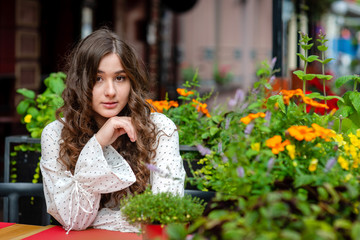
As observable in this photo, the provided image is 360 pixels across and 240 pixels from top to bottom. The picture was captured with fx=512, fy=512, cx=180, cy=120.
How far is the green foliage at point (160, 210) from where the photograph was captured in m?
1.19

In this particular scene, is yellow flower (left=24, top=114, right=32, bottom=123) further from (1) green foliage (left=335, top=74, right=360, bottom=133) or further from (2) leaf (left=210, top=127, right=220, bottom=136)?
(1) green foliage (left=335, top=74, right=360, bottom=133)

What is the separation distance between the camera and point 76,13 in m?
6.51

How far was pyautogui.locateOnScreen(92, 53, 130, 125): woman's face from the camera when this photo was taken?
175cm

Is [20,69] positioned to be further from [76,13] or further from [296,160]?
[296,160]

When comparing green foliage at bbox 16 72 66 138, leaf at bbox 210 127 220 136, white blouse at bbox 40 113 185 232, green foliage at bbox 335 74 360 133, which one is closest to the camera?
white blouse at bbox 40 113 185 232

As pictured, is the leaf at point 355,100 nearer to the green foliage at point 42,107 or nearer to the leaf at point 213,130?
the leaf at point 213,130

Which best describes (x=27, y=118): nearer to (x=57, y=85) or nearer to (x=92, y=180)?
(x=57, y=85)

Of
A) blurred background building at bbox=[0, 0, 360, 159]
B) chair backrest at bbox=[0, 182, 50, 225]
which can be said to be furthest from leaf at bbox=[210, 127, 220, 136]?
chair backrest at bbox=[0, 182, 50, 225]

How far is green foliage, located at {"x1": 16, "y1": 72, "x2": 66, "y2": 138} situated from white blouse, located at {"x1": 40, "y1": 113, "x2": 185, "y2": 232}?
75cm

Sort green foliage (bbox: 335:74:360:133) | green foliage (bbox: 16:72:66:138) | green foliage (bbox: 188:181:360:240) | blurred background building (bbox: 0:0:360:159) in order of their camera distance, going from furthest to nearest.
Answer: blurred background building (bbox: 0:0:360:159) → green foliage (bbox: 16:72:66:138) → green foliage (bbox: 335:74:360:133) → green foliage (bbox: 188:181:360:240)

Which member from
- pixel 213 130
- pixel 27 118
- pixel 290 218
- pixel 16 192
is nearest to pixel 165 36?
pixel 27 118

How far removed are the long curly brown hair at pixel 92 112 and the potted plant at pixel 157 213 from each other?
546 millimetres

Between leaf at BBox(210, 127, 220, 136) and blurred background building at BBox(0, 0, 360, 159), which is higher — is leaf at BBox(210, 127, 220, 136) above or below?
below

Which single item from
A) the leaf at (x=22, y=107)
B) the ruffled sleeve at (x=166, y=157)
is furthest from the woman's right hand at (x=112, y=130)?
the leaf at (x=22, y=107)
